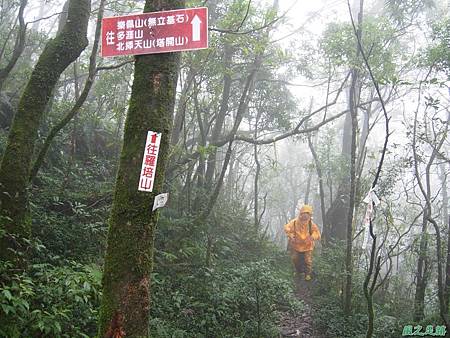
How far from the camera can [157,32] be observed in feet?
10.2

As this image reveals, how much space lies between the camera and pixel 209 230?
9445mm

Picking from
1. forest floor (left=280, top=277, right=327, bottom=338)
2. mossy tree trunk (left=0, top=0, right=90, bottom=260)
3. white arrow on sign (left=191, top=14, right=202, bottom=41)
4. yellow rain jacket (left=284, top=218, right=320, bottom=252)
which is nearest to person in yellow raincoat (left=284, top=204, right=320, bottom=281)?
yellow rain jacket (left=284, top=218, right=320, bottom=252)

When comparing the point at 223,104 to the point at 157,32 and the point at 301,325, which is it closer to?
the point at 301,325

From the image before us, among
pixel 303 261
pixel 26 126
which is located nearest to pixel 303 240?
pixel 303 261

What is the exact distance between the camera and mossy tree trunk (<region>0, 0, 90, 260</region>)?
4477mm

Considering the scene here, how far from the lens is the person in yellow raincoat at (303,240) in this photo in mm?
10242

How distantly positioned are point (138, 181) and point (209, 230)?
21.8 feet

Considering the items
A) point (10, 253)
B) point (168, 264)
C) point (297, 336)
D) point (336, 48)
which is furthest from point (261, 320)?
point (336, 48)

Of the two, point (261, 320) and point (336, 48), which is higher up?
point (336, 48)

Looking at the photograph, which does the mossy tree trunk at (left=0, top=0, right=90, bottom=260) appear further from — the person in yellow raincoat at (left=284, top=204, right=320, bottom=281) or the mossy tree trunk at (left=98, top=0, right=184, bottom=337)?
the person in yellow raincoat at (left=284, top=204, right=320, bottom=281)

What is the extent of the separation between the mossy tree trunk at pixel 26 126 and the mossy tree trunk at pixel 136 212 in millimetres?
1913

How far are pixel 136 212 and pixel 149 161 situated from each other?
393 mm

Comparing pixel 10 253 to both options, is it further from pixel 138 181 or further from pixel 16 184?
pixel 138 181

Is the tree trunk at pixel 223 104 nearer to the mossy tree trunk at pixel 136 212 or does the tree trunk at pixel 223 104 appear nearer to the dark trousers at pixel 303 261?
the dark trousers at pixel 303 261
